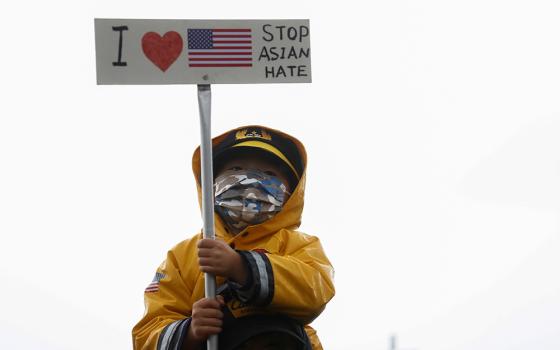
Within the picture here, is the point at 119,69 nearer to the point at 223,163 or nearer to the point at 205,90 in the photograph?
the point at 205,90

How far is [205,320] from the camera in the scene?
17.1 ft

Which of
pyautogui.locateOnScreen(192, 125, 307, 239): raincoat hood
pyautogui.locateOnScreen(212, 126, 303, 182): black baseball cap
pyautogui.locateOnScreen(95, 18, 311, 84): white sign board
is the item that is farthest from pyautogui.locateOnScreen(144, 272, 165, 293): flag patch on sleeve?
pyautogui.locateOnScreen(95, 18, 311, 84): white sign board

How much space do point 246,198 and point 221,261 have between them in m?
0.58

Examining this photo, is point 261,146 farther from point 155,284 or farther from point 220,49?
point 155,284

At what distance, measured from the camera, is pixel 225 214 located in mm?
5742

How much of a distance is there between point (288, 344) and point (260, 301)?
302mm

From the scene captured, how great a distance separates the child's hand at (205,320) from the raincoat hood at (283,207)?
54 cm

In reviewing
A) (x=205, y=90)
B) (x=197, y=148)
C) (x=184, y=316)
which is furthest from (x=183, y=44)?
(x=184, y=316)

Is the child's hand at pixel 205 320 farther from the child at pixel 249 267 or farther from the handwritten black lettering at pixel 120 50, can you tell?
the handwritten black lettering at pixel 120 50

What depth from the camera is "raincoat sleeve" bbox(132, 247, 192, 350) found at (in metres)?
5.40

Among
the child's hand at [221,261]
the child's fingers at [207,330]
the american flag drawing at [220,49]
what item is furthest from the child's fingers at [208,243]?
the american flag drawing at [220,49]

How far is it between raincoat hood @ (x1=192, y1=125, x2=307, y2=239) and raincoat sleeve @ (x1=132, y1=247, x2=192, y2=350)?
1.15 feet

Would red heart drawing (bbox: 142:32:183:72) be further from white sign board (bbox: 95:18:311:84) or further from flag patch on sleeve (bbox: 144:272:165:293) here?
flag patch on sleeve (bbox: 144:272:165:293)

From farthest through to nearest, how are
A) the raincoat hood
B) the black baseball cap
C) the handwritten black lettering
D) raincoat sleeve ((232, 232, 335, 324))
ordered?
the black baseball cap < the raincoat hood < the handwritten black lettering < raincoat sleeve ((232, 232, 335, 324))
